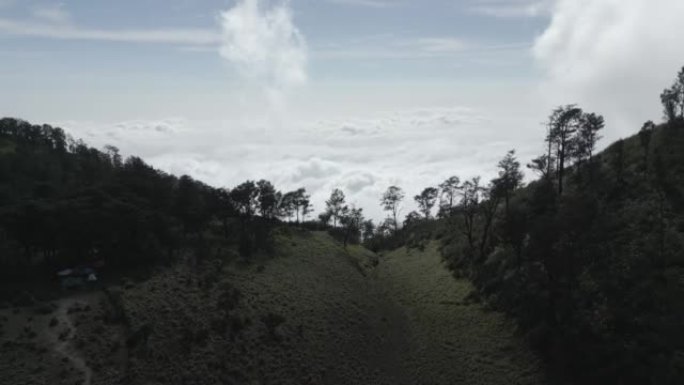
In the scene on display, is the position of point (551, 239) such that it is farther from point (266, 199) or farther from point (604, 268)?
point (266, 199)

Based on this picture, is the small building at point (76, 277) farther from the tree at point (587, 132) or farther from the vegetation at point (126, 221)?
the tree at point (587, 132)

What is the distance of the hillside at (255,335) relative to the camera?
130 ft

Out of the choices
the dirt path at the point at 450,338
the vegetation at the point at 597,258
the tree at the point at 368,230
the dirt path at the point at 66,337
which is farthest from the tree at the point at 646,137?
the tree at the point at 368,230

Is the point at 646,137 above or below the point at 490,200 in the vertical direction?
above

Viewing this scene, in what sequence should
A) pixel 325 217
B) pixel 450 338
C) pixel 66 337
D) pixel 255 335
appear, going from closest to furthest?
pixel 66 337 → pixel 255 335 → pixel 450 338 → pixel 325 217

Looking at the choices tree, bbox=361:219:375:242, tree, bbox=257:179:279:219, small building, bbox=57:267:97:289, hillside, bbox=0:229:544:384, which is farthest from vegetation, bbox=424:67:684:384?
tree, bbox=361:219:375:242

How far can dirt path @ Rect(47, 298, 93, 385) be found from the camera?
37.5 m

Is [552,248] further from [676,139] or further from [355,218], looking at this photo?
[355,218]

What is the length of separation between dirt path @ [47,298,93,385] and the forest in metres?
9.88

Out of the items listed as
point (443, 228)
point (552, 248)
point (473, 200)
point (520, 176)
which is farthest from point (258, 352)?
point (443, 228)

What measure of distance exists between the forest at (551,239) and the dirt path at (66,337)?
9880 millimetres

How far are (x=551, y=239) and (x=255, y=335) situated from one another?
32.5 m

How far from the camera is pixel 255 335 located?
4775cm

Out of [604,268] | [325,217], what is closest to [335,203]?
[325,217]
